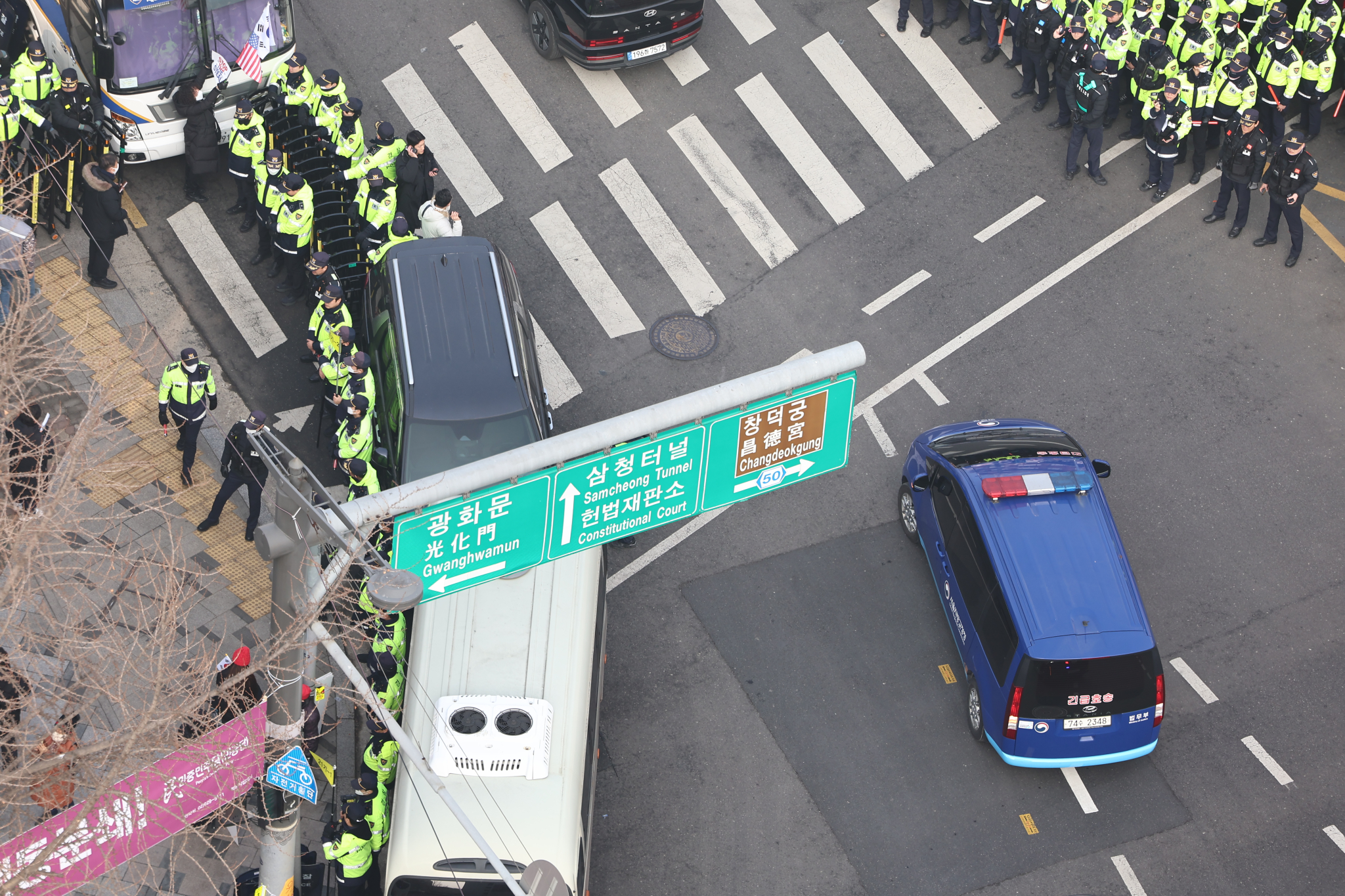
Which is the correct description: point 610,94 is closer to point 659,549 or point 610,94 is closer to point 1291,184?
point 659,549

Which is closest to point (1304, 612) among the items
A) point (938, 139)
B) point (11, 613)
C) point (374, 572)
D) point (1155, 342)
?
point (1155, 342)

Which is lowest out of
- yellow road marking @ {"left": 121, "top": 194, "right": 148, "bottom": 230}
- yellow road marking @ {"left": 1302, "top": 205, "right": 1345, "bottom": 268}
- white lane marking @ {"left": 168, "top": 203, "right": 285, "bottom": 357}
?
yellow road marking @ {"left": 1302, "top": 205, "right": 1345, "bottom": 268}

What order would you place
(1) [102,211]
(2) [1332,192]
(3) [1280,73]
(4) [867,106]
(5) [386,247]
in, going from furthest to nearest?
(4) [867,106] → (2) [1332,192] → (3) [1280,73] → (1) [102,211] → (5) [386,247]

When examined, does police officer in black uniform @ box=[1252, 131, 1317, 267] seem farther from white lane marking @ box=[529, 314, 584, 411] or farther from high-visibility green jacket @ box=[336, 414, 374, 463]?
high-visibility green jacket @ box=[336, 414, 374, 463]

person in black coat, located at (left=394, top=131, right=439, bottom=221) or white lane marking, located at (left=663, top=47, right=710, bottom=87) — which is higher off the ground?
person in black coat, located at (left=394, top=131, right=439, bottom=221)

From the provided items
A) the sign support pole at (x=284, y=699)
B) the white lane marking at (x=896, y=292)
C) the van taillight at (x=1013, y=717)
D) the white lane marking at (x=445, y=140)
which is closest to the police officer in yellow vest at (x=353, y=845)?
the sign support pole at (x=284, y=699)

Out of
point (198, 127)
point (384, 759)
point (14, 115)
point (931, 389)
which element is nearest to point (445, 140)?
point (198, 127)

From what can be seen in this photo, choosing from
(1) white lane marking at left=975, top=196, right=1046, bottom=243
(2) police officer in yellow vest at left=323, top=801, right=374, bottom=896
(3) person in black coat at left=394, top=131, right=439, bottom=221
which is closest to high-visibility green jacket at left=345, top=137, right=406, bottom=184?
(3) person in black coat at left=394, top=131, right=439, bottom=221
